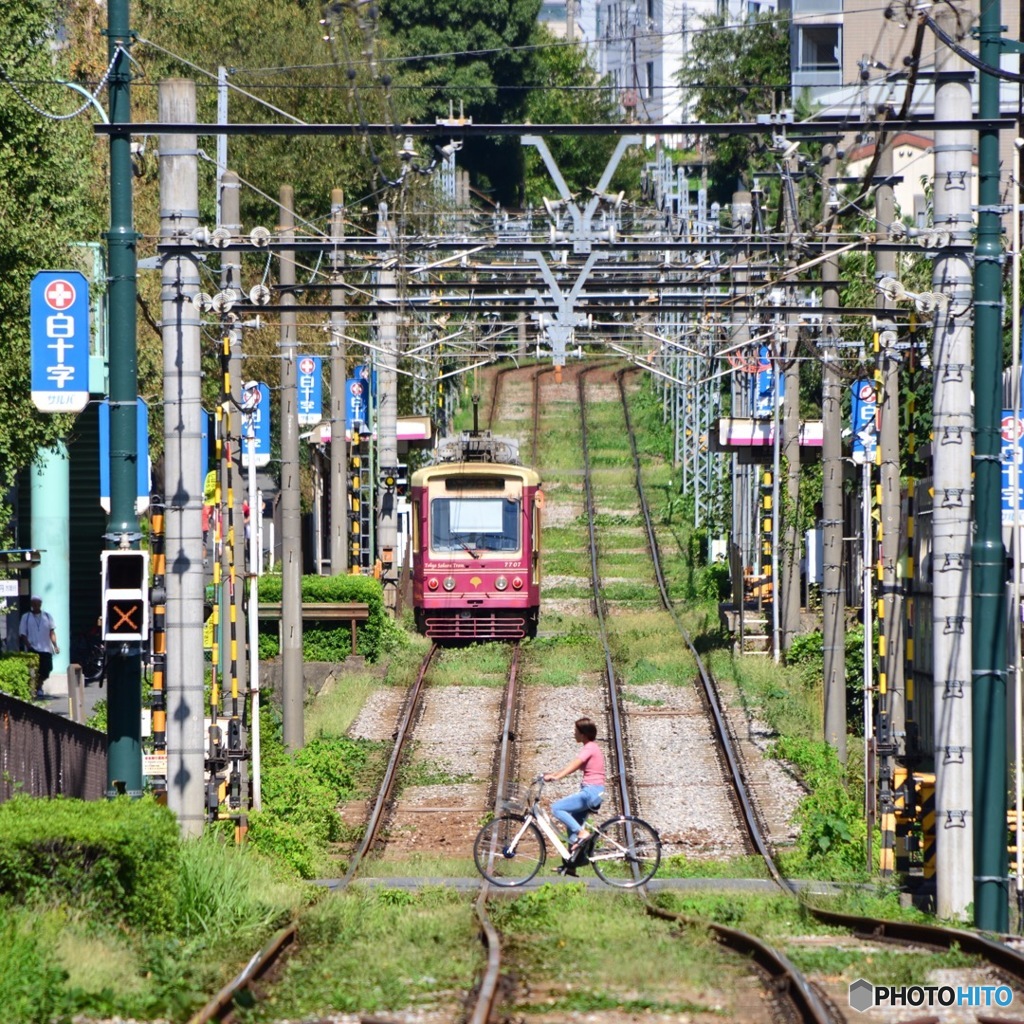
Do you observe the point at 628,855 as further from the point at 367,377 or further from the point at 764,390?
the point at 367,377

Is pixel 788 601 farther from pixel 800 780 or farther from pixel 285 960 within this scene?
pixel 285 960

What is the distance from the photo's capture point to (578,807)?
17.7 metres

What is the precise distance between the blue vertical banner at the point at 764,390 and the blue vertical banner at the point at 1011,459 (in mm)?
14185

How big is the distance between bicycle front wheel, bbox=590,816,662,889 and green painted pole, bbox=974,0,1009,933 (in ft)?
10.5

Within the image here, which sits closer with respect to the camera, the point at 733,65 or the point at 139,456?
the point at 139,456

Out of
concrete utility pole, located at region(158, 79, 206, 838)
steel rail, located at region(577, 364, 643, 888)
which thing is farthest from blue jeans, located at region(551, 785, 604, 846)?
concrete utility pole, located at region(158, 79, 206, 838)

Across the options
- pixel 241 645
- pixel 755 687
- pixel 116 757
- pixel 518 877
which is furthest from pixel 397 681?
pixel 116 757

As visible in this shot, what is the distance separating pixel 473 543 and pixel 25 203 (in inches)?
416

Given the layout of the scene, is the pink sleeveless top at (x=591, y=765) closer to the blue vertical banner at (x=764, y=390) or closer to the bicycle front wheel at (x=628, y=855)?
the bicycle front wheel at (x=628, y=855)

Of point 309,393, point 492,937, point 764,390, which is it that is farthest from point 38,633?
point 492,937

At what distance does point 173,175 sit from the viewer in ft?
55.4

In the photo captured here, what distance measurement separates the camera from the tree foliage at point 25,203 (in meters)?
22.9

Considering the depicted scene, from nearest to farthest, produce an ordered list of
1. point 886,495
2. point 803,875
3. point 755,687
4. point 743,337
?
point 803,875
point 886,495
point 755,687
point 743,337

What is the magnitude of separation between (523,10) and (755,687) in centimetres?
6561
